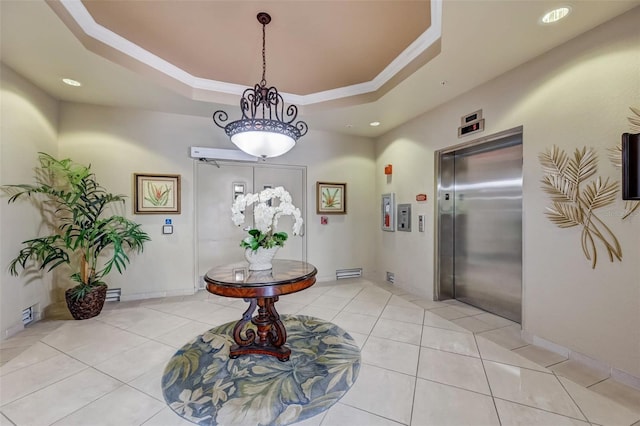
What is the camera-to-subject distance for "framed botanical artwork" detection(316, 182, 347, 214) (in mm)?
4953

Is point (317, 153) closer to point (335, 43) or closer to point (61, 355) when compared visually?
point (335, 43)

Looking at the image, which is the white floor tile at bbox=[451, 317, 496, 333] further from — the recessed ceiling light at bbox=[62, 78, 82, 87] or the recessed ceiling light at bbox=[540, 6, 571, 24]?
the recessed ceiling light at bbox=[62, 78, 82, 87]

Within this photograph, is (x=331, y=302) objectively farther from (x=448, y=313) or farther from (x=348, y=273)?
(x=448, y=313)

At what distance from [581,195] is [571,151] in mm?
396

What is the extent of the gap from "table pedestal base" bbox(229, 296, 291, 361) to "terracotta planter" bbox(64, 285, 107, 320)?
2.15 meters

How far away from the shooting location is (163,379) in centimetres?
208

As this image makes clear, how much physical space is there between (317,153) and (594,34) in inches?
142

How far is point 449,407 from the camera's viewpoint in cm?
178

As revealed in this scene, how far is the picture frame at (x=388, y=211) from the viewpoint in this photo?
186 inches

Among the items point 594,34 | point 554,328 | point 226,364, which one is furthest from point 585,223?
point 226,364

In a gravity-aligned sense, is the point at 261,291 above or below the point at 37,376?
above

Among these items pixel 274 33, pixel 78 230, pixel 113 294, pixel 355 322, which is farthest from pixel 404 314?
pixel 78 230

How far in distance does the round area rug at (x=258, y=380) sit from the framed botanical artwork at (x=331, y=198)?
2.58 m

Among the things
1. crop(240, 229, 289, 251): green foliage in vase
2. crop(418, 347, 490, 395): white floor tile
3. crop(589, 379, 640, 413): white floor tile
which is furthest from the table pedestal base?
crop(589, 379, 640, 413): white floor tile
